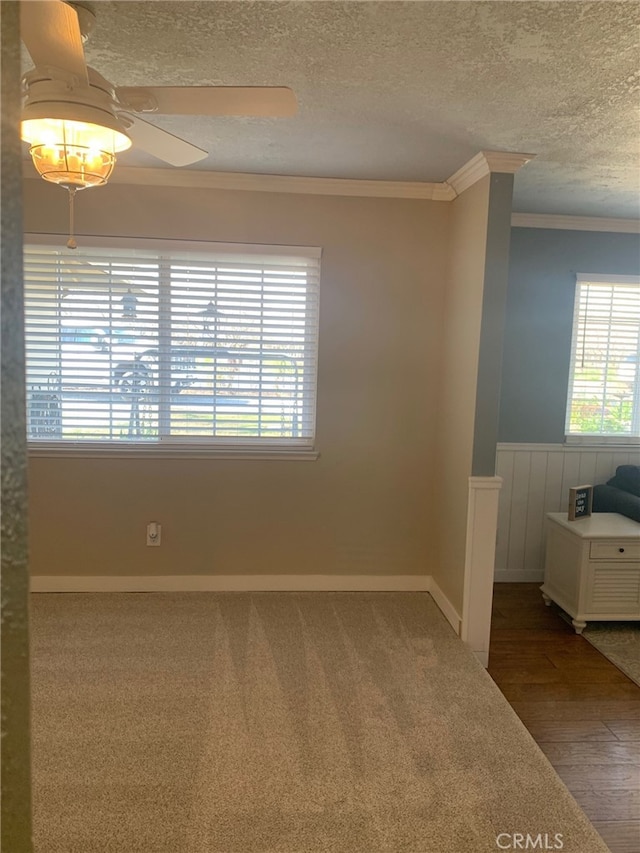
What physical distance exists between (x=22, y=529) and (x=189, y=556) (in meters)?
3.44

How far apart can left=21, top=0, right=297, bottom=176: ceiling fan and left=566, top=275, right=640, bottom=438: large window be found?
3.24m

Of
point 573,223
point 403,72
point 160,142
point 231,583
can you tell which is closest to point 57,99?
point 160,142

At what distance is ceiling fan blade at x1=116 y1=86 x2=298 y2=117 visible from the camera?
5.44 feet

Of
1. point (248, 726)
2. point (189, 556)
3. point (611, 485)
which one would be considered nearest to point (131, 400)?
point (189, 556)

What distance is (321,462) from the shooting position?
3785mm

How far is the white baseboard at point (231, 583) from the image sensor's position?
12.1ft

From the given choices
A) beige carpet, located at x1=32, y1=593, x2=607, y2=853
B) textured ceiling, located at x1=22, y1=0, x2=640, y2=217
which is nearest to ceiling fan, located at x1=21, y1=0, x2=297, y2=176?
textured ceiling, located at x1=22, y1=0, x2=640, y2=217

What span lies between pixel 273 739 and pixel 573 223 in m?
3.72

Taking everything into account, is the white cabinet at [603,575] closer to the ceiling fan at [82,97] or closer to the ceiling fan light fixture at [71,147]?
the ceiling fan at [82,97]

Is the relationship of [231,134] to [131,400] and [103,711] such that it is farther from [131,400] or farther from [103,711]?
[103,711]

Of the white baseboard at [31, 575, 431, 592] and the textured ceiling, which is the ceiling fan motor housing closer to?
the textured ceiling

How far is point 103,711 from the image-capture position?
2523mm

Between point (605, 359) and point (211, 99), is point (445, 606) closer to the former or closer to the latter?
point (605, 359)

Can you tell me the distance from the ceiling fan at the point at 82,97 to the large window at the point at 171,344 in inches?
68.2
